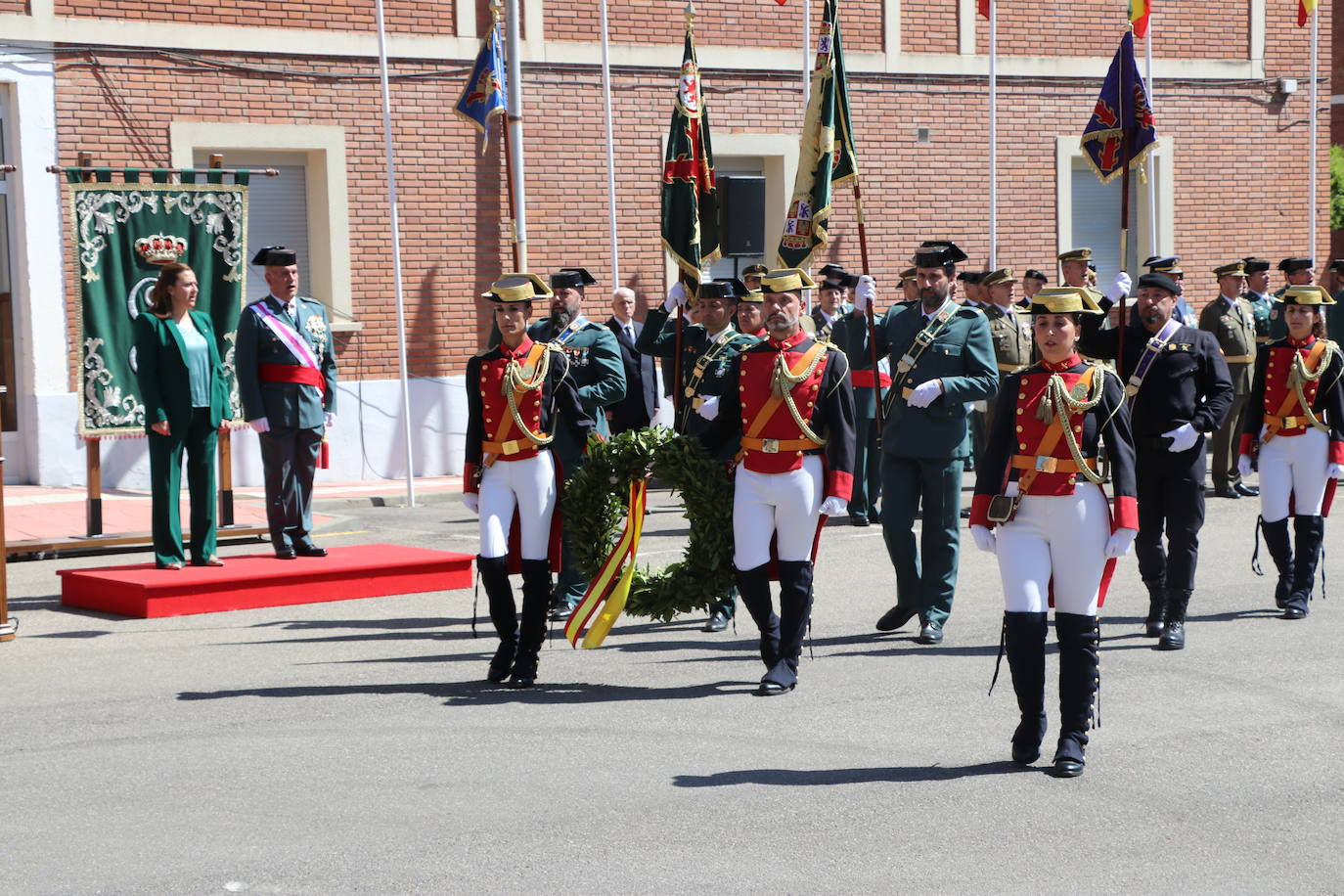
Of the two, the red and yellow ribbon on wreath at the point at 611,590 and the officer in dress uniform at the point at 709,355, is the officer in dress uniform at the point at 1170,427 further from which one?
the red and yellow ribbon on wreath at the point at 611,590

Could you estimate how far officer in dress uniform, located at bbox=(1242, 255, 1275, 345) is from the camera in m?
18.0

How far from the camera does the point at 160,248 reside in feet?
42.7

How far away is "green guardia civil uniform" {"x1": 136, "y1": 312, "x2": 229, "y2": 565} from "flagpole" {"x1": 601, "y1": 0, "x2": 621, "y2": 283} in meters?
8.68

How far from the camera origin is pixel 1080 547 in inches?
265

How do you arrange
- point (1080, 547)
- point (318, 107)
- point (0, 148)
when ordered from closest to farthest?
1. point (1080, 547)
2. point (0, 148)
3. point (318, 107)

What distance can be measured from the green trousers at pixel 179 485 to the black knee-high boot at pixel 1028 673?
594 centimetres

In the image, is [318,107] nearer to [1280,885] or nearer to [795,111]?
[795,111]

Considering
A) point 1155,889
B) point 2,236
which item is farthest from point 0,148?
point 1155,889

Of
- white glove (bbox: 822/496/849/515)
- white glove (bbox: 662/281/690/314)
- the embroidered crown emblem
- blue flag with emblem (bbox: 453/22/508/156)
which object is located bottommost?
white glove (bbox: 822/496/849/515)

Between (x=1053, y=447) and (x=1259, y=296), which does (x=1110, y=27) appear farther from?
(x=1053, y=447)

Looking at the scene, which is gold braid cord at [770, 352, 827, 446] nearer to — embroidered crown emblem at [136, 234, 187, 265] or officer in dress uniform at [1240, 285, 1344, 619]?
officer in dress uniform at [1240, 285, 1344, 619]

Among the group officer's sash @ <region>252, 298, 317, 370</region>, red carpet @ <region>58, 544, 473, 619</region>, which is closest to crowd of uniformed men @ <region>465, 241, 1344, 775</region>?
red carpet @ <region>58, 544, 473, 619</region>

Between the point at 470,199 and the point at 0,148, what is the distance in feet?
15.6

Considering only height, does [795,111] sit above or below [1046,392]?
above
